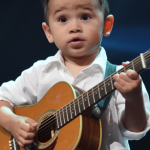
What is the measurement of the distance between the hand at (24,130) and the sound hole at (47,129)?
4 cm

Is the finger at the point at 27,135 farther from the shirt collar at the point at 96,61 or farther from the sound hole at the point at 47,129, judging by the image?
the shirt collar at the point at 96,61

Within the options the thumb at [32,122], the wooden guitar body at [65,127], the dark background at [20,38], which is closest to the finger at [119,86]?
the wooden guitar body at [65,127]

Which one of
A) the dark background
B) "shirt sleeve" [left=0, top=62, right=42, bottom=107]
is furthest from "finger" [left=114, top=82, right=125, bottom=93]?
the dark background

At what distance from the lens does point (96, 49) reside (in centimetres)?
121

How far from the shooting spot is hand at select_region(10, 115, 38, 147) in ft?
3.40

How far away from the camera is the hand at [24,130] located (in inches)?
40.8

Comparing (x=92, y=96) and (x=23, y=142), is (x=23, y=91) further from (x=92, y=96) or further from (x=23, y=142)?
(x=92, y=96)

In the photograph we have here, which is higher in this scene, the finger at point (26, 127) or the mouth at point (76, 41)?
the mouth at point (76, 41)

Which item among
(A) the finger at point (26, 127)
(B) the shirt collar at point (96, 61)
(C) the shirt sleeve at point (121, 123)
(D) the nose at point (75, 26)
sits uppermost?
(D) the nose at point (75, 26)

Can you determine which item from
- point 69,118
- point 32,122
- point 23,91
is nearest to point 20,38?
point 23,91

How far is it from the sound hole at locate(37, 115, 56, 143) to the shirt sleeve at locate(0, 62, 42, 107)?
0.88ft

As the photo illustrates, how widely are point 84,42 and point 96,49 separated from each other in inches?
4.8

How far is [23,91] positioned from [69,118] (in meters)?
0.44

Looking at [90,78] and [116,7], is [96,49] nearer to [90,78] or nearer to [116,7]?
[90,78]
